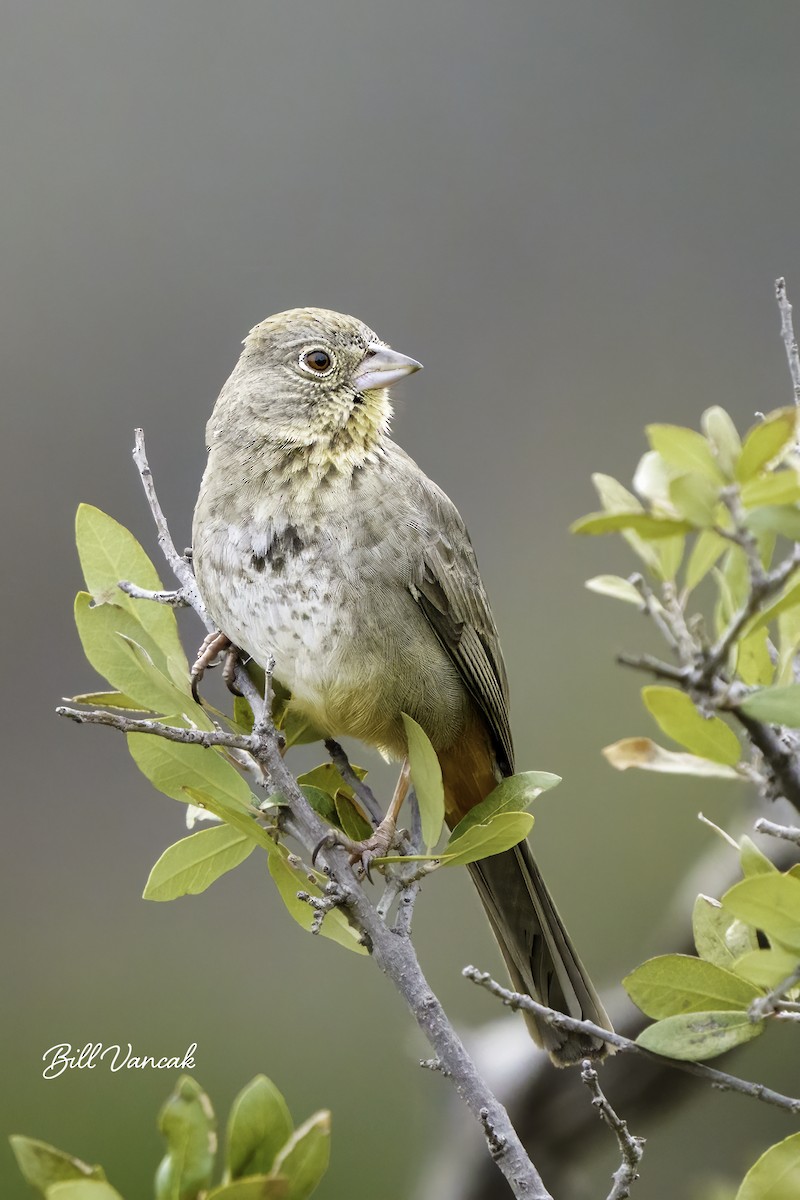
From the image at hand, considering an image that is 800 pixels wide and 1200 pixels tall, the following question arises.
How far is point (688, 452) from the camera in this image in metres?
1.19

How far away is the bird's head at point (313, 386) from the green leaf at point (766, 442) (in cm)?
180

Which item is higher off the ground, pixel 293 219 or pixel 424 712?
pixel 293 219

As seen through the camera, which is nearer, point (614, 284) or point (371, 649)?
point (371, 649)

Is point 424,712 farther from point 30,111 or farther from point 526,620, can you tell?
point 30,111

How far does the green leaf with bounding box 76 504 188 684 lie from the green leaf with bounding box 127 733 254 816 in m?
0.22

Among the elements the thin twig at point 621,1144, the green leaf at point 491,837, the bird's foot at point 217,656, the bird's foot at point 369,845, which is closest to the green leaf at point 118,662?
the bird's foot at point 369,845

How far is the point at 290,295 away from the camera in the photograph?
6.45 meters

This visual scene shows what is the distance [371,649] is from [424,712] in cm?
20

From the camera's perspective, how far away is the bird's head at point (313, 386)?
118 inches

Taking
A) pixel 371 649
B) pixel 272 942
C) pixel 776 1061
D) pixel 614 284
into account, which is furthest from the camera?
pixel 614 284

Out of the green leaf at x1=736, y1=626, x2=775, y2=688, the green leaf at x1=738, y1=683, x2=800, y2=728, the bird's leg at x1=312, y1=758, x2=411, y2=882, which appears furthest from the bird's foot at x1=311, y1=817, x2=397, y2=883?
the green leaf at x1=738, y1=683, x2=800, y2=728

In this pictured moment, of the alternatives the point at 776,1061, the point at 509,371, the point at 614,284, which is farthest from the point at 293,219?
the point at 776,1061

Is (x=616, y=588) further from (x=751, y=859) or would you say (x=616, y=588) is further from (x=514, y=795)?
(x=514, y=795)

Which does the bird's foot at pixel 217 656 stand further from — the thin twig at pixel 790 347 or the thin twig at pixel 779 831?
the thin twig at pixel 779 831
